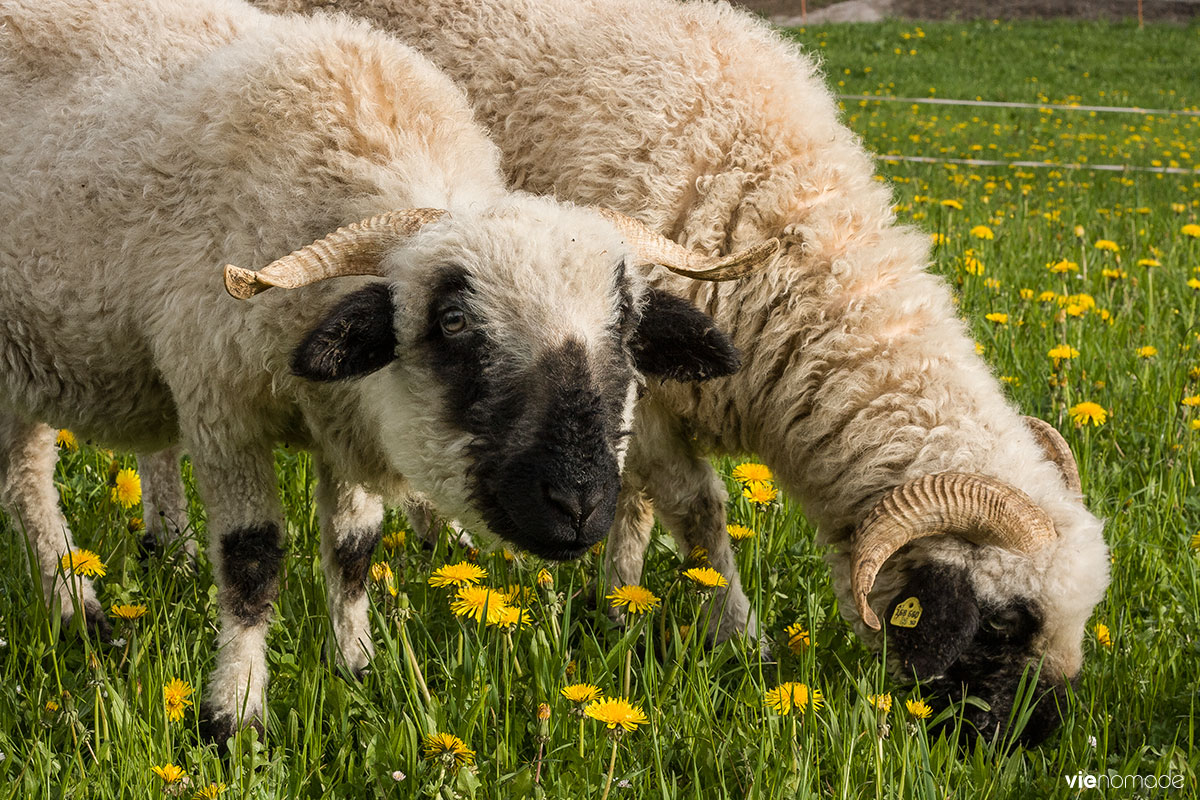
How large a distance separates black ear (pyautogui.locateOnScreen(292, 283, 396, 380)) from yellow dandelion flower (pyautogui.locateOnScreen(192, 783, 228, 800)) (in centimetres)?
97

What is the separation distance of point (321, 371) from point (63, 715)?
122 cm

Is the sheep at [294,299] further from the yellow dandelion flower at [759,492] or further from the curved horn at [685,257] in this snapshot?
the yellow dandelion flower at [759,492]

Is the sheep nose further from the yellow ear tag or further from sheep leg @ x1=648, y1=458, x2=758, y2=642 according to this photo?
sheep leg @ x1=648, y1=458, x2=758, y2=642

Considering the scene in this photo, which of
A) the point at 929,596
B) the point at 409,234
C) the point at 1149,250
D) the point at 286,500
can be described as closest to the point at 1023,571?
the point at 929,596

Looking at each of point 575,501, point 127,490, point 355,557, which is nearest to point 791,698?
point 575,501

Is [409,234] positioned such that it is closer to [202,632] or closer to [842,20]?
[202,632]

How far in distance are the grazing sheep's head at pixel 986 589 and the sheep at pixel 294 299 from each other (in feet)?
2.63

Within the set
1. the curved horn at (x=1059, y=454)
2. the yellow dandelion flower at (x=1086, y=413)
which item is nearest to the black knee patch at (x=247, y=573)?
the curved horn at (x=1059, y=454)

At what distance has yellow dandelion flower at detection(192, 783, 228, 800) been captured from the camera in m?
2.61

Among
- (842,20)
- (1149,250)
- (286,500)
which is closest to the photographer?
(286,500)

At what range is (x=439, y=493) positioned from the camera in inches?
125

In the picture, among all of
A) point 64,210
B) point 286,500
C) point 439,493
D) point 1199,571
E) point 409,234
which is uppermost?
point 409,234

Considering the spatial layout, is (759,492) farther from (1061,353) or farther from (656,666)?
(1061,353)

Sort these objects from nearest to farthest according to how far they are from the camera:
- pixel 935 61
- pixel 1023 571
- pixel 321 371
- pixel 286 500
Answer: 1. pixel 321 371
2. pixel 1023 571
3. pixel 286 500
4. pixel 935 61
